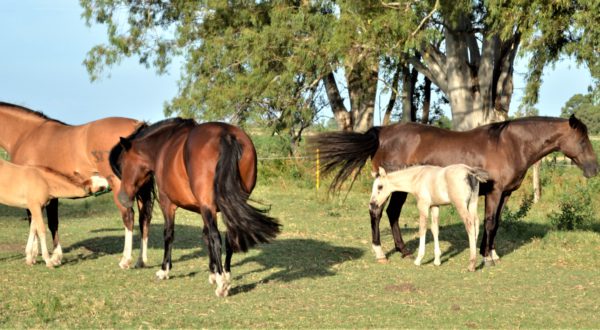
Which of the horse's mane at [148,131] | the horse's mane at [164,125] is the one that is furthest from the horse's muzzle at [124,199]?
the horse's mane at [164,125]

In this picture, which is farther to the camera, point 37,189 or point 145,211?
point 145,211

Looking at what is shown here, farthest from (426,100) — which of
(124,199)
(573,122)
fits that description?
(124,199)

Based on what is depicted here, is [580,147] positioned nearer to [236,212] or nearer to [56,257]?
[236,212]

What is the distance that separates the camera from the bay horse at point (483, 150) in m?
11.0

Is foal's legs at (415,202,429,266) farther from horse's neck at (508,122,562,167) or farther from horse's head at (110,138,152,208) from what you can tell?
horse's head at (110,138,152,208)

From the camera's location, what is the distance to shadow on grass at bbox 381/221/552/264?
12.2m

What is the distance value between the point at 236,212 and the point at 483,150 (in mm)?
4392

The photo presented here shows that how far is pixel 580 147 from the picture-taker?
433 inches

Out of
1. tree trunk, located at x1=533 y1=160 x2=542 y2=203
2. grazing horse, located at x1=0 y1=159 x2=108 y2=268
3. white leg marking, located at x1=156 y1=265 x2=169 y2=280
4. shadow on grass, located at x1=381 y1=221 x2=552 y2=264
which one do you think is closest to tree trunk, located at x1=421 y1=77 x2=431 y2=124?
tree trunk, located at x1=533 y1=160 x2=542 y2=203

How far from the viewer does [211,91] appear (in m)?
27.1

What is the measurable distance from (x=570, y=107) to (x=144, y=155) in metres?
69.1

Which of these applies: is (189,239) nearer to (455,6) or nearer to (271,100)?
(455,6)

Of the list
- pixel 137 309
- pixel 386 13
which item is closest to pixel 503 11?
pixel 386 13

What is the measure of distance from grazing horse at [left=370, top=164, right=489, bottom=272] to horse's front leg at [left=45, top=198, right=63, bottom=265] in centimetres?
419
